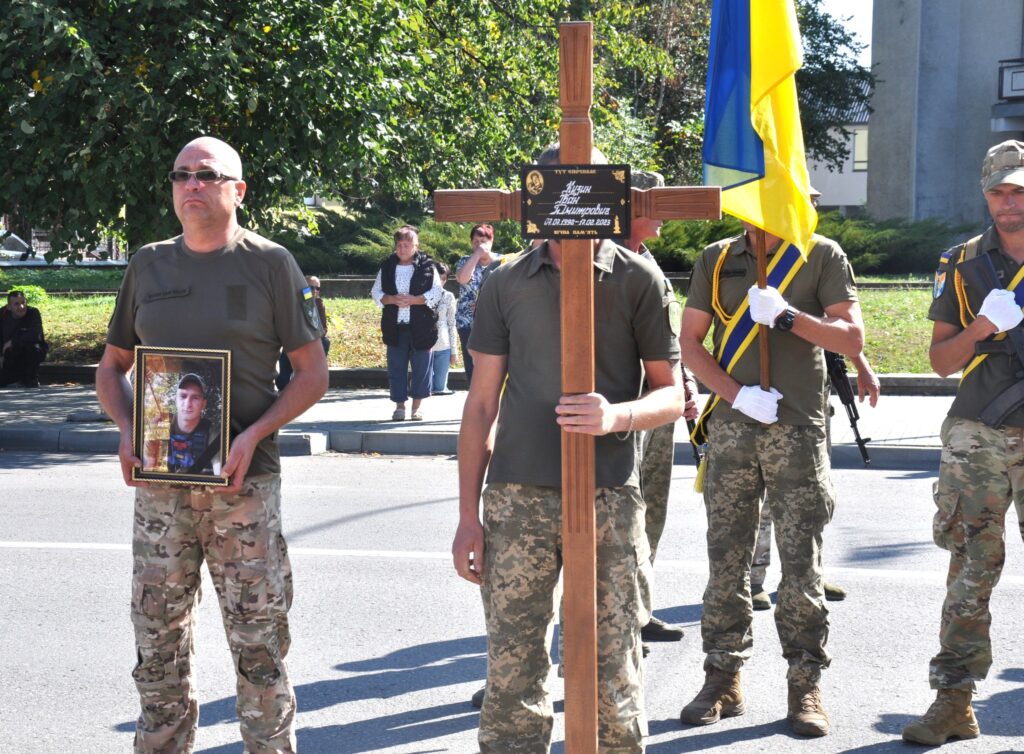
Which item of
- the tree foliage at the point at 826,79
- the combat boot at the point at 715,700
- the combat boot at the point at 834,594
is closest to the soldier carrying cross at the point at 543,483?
the combat boot at the point at 715,700

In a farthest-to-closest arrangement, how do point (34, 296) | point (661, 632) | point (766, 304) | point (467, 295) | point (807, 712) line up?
point (34, 296), point (467, 295), point (661, 632), point (807, 712), point (766, 304)

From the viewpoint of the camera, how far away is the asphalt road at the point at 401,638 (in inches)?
199

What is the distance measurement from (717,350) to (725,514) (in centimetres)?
66

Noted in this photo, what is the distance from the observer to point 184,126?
13.1 metres

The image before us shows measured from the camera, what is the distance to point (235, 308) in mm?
3990

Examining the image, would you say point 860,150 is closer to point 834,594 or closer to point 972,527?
point 834,594

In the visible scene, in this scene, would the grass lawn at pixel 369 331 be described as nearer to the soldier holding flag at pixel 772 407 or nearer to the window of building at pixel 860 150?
the soldier holding flag at pixel 772 407

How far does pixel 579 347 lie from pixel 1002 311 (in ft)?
6.45

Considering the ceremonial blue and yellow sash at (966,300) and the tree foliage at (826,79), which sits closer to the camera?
the ceremonial blue and yellow sash at (966,300)

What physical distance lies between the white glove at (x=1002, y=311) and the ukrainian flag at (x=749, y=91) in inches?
34.7

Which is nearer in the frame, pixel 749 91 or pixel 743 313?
pixel 749 91

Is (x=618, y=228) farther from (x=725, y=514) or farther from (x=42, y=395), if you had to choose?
(x=42, y=395)

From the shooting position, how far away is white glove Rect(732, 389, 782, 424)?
16.1 ft

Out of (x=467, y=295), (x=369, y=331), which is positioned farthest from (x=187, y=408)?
(x=369, y=331)
